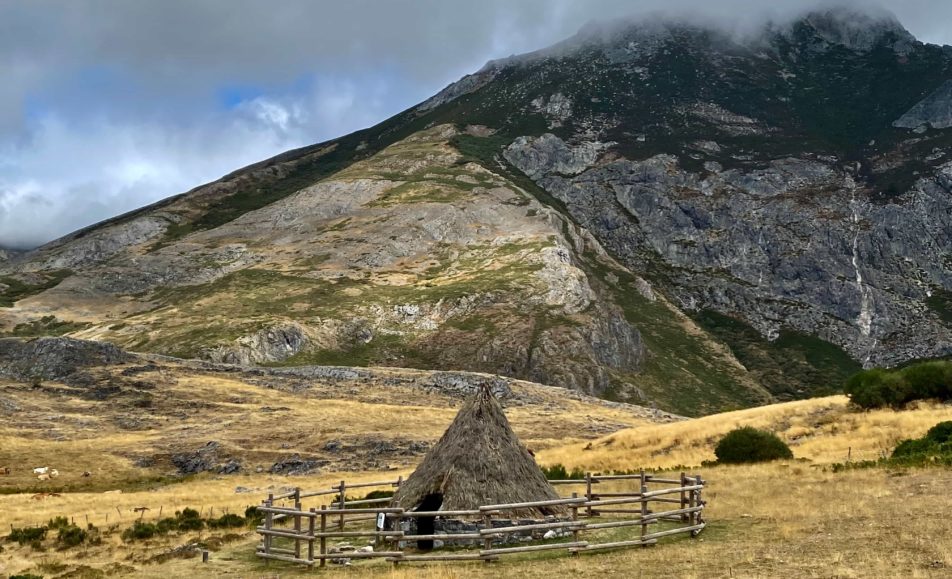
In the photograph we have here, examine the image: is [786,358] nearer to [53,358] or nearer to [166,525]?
[53,358]

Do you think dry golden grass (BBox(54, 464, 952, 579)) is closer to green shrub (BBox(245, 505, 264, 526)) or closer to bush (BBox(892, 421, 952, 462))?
bush (BBox(892, 421, 952, 462))

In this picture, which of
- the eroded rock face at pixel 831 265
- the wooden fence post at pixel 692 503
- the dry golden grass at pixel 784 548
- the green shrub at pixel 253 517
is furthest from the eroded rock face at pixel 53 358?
the eroded rock face at pixel 831 265

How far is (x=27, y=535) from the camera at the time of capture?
3022cm

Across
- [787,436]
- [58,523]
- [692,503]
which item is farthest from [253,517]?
[787,436]

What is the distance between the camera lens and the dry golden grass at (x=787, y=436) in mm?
38812

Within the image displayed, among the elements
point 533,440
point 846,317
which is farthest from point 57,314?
point 846,317

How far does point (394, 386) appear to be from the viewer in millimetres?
87438

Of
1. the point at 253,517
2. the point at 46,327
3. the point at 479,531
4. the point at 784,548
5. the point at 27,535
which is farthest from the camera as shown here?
the point at 46,327

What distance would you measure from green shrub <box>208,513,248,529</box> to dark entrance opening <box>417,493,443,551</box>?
12.0 metres

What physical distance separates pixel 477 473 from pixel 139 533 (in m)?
15.0

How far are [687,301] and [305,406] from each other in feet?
439

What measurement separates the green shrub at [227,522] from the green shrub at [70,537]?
501 cm

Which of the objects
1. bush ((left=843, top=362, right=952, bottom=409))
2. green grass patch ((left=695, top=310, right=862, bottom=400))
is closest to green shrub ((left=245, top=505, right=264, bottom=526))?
bush ((left=843, top=362, right=952, bottom=409))

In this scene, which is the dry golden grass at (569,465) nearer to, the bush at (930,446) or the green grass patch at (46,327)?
the bush at (930,446)
